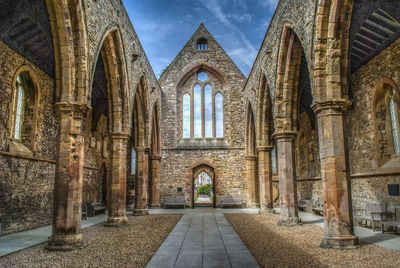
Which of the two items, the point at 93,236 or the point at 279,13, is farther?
the point at 279,13

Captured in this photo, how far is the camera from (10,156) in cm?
887

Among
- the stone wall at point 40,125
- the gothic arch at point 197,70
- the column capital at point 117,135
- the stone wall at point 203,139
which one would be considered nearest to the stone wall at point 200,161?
the stone wall at point 203,139

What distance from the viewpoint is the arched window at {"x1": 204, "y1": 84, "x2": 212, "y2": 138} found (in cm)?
1959

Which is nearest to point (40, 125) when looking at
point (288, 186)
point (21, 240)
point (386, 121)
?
point (21, 240)

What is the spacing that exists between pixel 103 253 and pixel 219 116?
47.0ft

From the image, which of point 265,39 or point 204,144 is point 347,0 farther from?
point 204,144

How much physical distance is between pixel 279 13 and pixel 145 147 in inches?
296

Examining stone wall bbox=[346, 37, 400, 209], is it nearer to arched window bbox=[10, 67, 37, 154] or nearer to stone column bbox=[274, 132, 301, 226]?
stone column bbox=[274, 132, 301, 226]

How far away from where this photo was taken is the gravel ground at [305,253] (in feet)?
17.1

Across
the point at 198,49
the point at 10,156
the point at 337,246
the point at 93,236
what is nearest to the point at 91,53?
the point at 10,156

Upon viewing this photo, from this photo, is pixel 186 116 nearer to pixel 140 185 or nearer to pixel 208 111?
pixel 208 111

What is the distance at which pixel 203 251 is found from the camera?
240 inches

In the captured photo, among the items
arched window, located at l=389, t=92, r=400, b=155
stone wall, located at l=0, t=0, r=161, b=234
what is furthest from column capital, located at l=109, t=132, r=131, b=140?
arched window, located at l=389, t=92, r=400, b=155

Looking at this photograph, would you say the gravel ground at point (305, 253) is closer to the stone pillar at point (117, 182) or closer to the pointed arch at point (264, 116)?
the stone pillar at point (117, 182)
